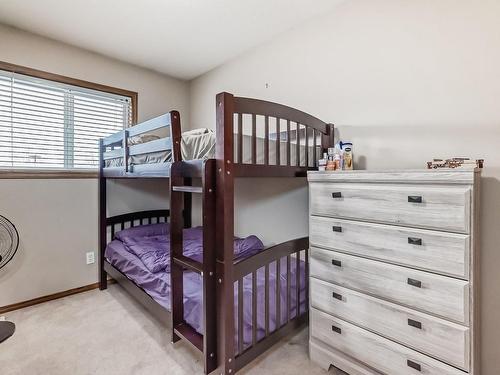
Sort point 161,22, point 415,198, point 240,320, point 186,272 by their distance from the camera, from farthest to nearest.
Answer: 1. point 161,22
2. point 186,272
3. point 240,320
4. point 415,198

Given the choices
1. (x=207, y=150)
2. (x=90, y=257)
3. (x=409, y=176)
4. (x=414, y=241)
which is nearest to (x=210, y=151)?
(x=207, y=150)

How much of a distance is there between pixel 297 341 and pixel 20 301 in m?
2.43

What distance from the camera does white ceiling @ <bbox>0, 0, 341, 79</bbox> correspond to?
6.72ft

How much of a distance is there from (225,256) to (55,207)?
2103mm

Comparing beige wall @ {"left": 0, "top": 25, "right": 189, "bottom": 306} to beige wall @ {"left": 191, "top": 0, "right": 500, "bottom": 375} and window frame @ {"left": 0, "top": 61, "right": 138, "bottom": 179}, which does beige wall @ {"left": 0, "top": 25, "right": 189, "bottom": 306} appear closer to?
window frame @ {"left": 0, "top": 61, "right": 138, "bottom": 179}

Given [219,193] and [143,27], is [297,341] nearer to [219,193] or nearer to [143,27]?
[219,193]

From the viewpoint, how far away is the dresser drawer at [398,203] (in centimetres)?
117

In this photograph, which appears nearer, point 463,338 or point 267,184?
point 463,338

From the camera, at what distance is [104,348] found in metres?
1.84

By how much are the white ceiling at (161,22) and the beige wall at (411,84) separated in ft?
0.82

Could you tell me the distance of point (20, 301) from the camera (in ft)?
7.87

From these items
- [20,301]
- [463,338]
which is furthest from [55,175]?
[463,338]

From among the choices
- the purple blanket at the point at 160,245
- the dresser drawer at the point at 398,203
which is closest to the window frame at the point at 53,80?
the purple blanket at the point at 160,245

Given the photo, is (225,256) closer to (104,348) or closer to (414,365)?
(414,365)
